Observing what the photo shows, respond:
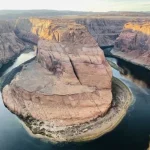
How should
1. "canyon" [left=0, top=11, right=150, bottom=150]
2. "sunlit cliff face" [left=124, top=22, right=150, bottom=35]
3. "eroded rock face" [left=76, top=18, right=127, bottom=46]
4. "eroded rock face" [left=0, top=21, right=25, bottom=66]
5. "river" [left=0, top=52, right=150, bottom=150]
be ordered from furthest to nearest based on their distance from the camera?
"eroded rock face" [left=76, top=18, right=127, bottom=46] < "sunlit cliff face" [left=124, top=22, right=150, bottom=35] < "eroded rock face" [left=0, top=21, right=25, bottom=66] < "canyon" [left=0, top=11, right=150, bottom=150] < "river" [left=0, top=52, right=150, bottom=150]

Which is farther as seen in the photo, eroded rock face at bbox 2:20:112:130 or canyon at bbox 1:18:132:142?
eroded rock face at bbox 2:20:112:130

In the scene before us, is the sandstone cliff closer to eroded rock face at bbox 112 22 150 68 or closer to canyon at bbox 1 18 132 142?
eroded rock face at bbox 112 22 150 68

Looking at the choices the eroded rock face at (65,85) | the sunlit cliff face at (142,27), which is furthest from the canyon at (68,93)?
the sunlit cliff face at (142,27)

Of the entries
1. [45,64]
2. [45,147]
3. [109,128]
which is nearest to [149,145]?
[109,128]

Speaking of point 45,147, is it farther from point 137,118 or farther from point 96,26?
point 96,26

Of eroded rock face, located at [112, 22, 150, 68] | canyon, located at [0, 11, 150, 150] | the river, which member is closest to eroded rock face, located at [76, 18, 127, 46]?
eroded rock face, located at [112, 22, 150, 68]

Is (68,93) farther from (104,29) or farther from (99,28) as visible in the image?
(99,28)
